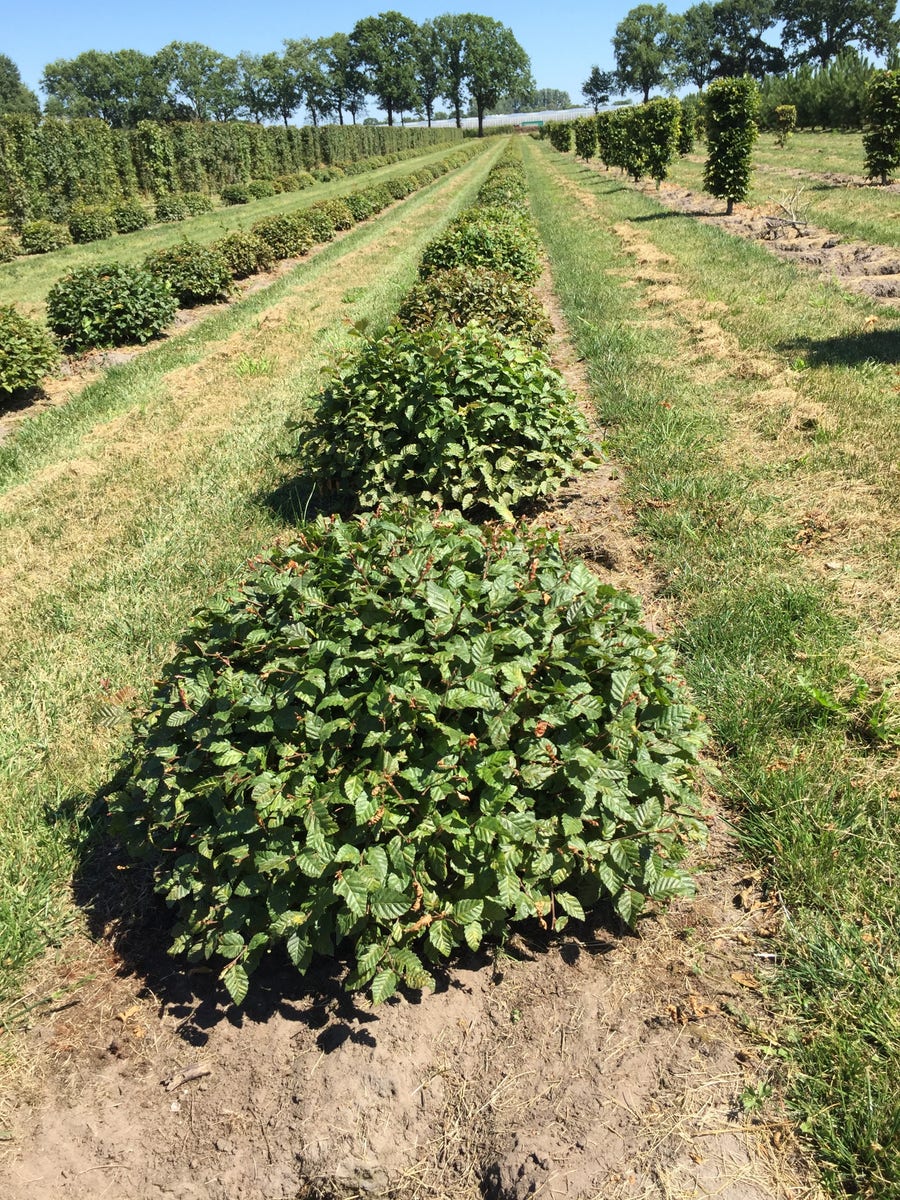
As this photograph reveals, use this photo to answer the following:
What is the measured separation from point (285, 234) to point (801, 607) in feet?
54.8

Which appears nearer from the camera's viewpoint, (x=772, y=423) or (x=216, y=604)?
(x=216, y=604)

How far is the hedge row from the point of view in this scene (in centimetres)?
2269

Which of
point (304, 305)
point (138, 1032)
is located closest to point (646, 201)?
point (304, 305)

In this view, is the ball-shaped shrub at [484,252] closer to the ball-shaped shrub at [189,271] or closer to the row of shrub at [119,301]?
the row of shrub at [119,301]

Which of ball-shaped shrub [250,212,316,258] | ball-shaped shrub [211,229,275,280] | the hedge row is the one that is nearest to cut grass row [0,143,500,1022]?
ball-shaped shrub [211,229,275,280]

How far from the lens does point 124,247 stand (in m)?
20.2

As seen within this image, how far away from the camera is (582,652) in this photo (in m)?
2.32

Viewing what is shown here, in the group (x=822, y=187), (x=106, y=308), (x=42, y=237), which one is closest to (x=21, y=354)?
(x=106, y=308)

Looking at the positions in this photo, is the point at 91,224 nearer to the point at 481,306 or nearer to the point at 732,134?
the point at 732,134

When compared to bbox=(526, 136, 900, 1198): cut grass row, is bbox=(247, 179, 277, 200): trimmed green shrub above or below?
above

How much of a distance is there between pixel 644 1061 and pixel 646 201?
22.7 metres

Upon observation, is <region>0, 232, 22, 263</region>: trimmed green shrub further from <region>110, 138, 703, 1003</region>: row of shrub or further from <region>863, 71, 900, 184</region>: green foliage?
<region>863, 71, 900, 184</region>: green foliage

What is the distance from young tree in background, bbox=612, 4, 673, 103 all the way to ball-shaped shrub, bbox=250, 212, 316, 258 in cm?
10090

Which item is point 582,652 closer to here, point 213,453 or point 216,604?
point 216,604
